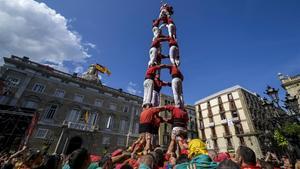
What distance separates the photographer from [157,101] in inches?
234

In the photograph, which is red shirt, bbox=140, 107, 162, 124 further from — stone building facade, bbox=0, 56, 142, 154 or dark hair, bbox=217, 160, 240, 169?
stone building facade, bbox=0, 56, 142, 154

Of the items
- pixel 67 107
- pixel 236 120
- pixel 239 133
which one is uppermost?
pixel 236 120

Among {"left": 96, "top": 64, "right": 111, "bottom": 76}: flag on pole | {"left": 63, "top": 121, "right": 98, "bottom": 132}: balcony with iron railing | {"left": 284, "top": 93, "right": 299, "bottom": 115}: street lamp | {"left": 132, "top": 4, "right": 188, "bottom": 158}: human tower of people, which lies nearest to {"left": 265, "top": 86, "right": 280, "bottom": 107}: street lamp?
{"left": 284, "top": 93, "right": 299, "bottom": 115}: street lamp

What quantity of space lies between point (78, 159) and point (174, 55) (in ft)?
16.4

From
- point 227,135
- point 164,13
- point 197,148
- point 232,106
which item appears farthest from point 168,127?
point 197,148

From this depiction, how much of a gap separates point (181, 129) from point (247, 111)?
104 feet

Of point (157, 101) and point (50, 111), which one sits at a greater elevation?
point (50, 111)

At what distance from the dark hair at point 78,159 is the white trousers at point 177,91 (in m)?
3.41

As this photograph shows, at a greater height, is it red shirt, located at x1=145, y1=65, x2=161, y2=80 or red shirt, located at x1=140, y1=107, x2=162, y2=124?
red shirt, located at x1=145, y1=65, x2=161, y2=80

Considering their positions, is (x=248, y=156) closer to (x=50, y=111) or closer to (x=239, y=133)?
(x=50, y=111)

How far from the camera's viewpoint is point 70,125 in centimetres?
2153

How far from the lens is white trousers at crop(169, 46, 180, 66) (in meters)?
6.05

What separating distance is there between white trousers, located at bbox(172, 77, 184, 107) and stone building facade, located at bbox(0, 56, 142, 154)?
61.5 feet

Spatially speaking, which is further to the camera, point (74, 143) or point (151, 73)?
point (74, 143)
